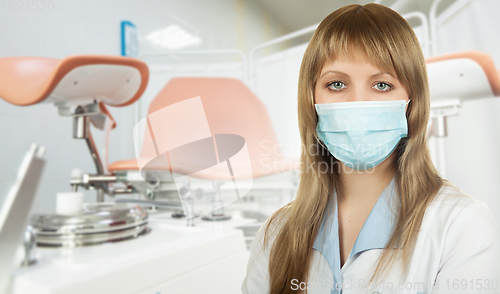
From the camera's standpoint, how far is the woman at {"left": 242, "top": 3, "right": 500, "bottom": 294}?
Answer: 40 cm

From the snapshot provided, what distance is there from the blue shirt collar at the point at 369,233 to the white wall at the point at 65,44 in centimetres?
57

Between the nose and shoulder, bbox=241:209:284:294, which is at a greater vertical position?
the nose

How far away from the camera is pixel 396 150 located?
56 cm

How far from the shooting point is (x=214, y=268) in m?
0.72

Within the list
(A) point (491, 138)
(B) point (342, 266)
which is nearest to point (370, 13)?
(B) point (342, 266)

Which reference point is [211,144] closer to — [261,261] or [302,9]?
[261,261]

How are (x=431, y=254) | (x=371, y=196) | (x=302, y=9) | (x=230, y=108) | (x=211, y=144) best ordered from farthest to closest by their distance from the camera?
(x=302, y=9), (x=230, y=108), (x=211, y=144), (x=371, y=196), (x=431, y=254)

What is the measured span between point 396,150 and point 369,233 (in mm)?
182

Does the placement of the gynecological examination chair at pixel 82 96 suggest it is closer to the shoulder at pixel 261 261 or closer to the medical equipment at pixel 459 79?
the shoulder at pixel 261 261

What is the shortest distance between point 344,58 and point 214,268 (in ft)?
1.85

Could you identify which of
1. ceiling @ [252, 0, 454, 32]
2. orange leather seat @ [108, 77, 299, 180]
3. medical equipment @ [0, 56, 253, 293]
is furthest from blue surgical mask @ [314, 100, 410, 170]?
ceiling @ [252, 0, 454, 32]

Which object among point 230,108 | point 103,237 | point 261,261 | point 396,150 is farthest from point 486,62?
point 103,237

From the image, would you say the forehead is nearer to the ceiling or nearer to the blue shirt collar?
the blue shirt collar

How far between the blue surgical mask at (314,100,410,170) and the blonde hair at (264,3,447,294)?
0.03 metres
